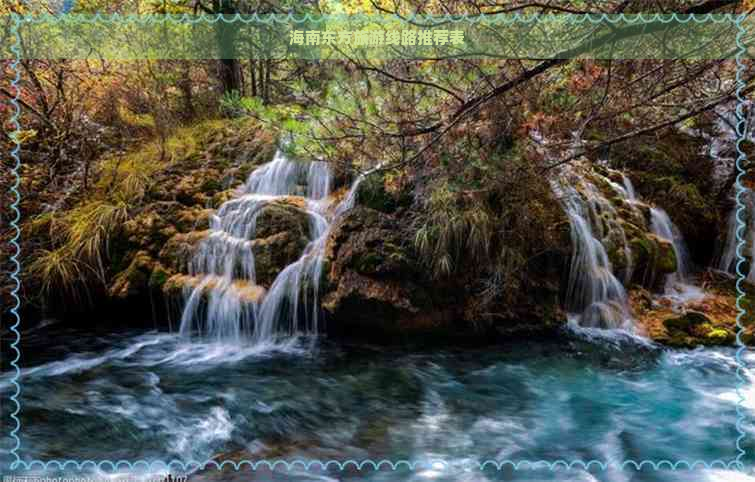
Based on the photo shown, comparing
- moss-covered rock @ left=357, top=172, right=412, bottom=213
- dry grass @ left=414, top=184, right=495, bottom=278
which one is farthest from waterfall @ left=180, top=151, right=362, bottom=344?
dry grass @ left=414, top=184, right=495, bottom=278

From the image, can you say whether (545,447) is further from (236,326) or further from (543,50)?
(236,326)

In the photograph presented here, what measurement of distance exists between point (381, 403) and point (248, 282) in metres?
1.76

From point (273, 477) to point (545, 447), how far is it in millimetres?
1412

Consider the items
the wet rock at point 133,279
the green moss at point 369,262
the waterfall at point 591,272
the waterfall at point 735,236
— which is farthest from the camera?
the waterfall at point 735,236

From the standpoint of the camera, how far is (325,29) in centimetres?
201

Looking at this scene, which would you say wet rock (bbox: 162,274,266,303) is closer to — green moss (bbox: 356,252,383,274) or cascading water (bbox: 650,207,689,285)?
green moss (bbox: 356,252,383,274)

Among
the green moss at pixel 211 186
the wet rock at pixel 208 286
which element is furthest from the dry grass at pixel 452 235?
the green moss at pixel 211 186

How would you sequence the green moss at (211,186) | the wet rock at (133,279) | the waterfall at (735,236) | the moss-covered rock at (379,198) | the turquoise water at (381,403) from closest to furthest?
the turquoise water at (381,403) → the moss-covered rock at (379,198) → the wet rock at (133,279) → the waterfall at (735,236) → the green moss at (211,186)

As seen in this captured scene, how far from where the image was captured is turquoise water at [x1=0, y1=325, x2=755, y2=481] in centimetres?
Answer: 243

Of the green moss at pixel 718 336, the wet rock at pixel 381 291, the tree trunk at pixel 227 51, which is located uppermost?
the tree trunk at pixel 227 51

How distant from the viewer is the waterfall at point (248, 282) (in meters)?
3.95

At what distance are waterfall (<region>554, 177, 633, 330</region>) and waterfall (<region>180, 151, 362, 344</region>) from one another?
2019 mm

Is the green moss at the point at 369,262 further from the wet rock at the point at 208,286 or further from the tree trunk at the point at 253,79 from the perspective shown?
the tree trunk at the point at 253,79

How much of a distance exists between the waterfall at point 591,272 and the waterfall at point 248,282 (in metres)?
2.02
